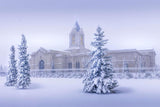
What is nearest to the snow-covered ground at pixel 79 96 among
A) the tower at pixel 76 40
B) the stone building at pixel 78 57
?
the stone building at pixel 78 57

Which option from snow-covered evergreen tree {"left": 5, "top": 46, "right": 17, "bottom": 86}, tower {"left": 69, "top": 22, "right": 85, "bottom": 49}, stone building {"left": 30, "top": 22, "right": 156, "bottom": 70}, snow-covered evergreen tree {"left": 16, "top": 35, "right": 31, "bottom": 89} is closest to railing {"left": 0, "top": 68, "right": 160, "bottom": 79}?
stone building {"left": 30, "top": 22, "right": 156, "bottom": 70}

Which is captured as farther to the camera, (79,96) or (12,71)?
(12,71)

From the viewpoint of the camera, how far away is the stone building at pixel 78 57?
10.6 metres

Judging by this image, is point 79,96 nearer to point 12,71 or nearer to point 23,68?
point 23,68

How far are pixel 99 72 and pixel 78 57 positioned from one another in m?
3.18

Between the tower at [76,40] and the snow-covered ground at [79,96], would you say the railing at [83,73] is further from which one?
the tower at [76,40]

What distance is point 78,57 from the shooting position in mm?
12430

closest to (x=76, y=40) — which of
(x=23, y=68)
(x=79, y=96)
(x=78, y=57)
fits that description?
(x=78, y=57)

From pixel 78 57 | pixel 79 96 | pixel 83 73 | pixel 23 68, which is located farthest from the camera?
pixel 78 57

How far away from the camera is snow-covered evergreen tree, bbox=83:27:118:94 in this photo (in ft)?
30.3

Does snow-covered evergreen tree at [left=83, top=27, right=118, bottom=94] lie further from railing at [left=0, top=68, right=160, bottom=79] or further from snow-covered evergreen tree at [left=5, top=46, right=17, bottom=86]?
snow-covered evergreen tree at [left=5, top=46, right=17, bottom=86]

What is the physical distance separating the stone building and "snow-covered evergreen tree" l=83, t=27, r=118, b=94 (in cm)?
142

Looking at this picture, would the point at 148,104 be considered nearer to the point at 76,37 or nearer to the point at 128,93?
the point at 128,93

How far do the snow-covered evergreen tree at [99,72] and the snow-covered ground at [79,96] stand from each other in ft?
1.52
